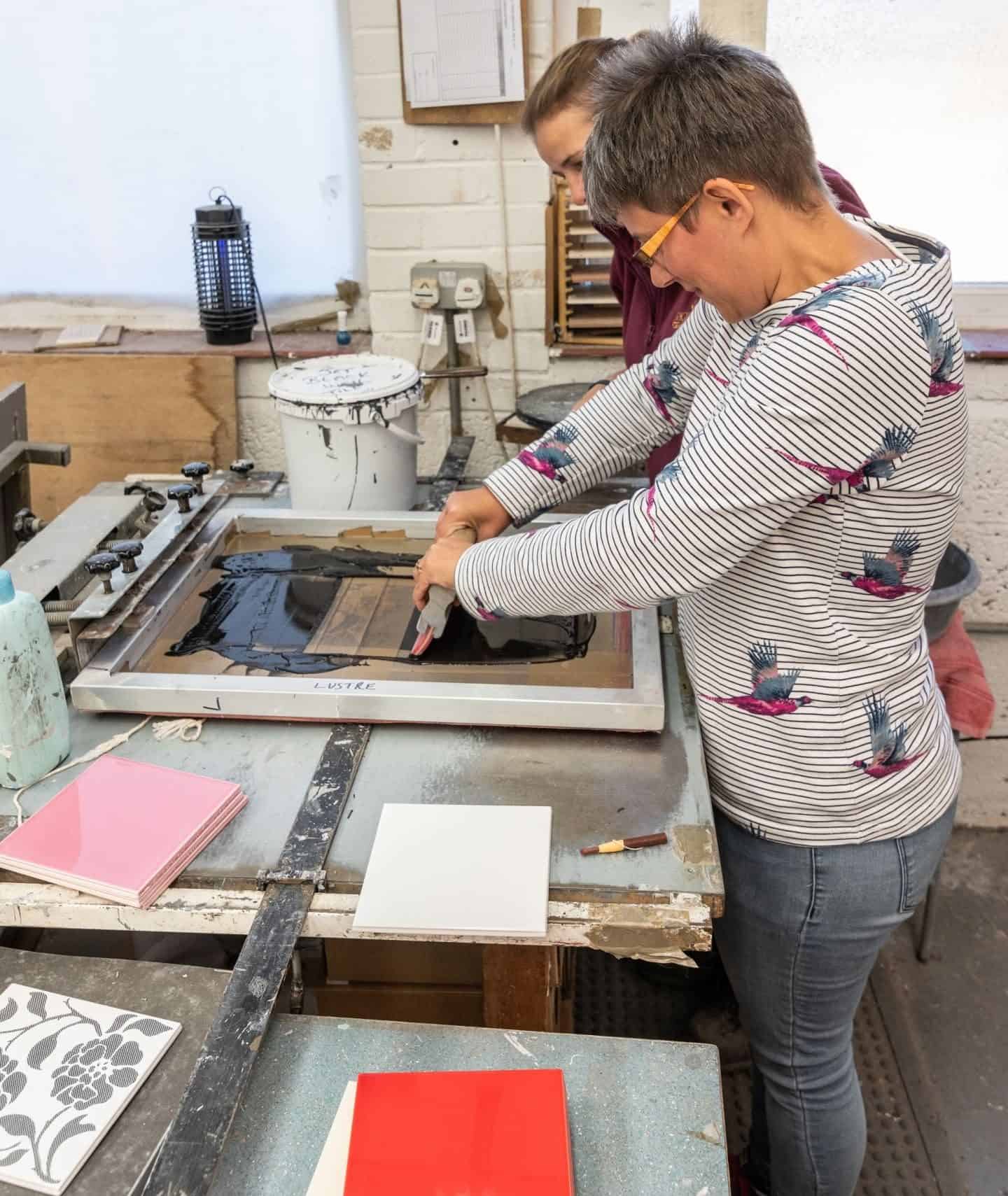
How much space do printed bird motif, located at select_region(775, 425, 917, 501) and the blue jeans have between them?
0.45m

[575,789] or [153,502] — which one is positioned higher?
[153,502]

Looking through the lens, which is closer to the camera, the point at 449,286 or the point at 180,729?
the point at 180,729

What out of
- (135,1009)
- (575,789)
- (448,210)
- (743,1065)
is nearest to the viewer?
(135,1009)

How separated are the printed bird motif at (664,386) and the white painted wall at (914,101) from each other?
1155mm

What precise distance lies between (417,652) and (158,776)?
38 cm

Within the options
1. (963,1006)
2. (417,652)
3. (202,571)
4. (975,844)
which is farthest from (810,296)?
(975,844)

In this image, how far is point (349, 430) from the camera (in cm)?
172

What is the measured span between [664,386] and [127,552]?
79 centimetres

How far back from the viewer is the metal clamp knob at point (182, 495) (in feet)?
5.57

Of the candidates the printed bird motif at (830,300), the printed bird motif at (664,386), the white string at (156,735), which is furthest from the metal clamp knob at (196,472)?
the printed bird motif at (830,300)

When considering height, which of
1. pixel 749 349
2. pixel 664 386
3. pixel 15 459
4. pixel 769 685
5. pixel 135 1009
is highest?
pixel 749 349

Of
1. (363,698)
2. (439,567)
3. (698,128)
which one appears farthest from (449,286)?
(698,128)

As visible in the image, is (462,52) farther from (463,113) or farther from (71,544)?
(71,544)

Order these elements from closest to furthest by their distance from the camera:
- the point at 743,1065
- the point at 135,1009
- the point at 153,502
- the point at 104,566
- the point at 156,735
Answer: the point at 135,1009 → the point at 156,735 → the point at 104,566 → the point at 153,502 → the point at 743,1065
